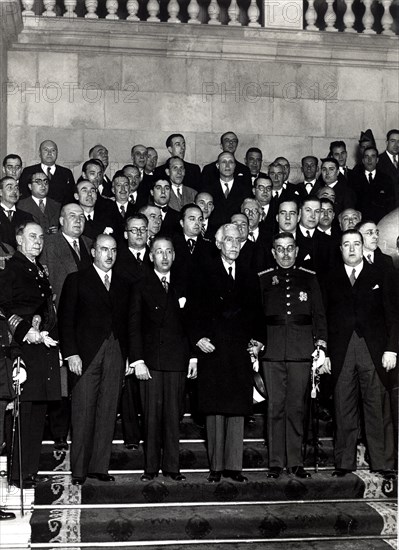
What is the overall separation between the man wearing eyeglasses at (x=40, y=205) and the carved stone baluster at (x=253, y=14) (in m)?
4.74

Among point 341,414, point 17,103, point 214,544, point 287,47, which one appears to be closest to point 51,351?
point 214,544

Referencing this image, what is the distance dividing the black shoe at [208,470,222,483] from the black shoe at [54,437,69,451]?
1148 millimetres

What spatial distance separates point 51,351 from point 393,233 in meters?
3.71

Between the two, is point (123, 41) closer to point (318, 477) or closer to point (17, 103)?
point (17, 103)

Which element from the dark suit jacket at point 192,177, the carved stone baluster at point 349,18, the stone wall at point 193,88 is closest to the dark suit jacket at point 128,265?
the dark suit jacket at point 192,177

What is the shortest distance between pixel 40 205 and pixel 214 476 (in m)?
3.15

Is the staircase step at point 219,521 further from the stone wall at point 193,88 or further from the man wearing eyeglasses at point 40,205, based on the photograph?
the stone wall at point 193,88

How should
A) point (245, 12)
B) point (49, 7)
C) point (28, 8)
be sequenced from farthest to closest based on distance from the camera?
point (245, 12) → point (49, 7) → point (28, 8)

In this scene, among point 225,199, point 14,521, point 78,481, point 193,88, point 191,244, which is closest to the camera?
point 14,521

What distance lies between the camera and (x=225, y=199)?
992 cm

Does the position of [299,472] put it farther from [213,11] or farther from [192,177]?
[213,11]

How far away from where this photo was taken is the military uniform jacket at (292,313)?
7730 mm

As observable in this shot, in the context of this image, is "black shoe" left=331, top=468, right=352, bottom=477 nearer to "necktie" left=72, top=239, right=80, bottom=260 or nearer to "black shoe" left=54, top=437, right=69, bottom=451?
"black shoe" left=54, top=437, right=69, bottom=451

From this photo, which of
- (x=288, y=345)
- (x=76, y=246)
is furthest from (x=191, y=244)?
(x=288, y=345)
